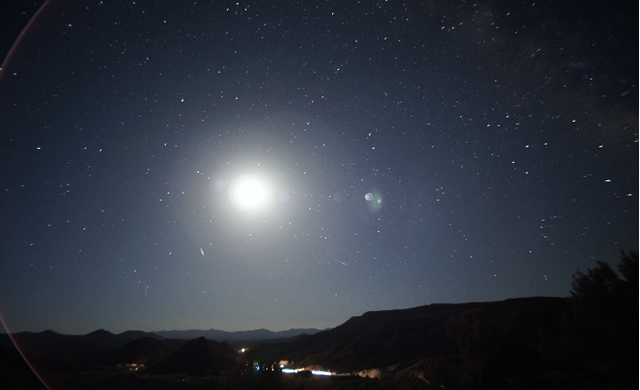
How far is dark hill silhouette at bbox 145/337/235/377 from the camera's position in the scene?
37.2 meters

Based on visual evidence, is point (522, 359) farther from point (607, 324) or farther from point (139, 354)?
point (139, 354)

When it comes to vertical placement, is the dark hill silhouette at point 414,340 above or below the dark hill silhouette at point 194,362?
above

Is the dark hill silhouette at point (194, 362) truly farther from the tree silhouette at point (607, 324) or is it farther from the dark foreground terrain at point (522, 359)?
the tree silhouette at point (607, 324)

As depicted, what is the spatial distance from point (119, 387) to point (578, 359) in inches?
1168

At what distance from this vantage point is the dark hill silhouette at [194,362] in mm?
37250


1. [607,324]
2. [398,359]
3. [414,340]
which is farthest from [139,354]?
[607,324]

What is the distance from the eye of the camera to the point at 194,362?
40.2 metres

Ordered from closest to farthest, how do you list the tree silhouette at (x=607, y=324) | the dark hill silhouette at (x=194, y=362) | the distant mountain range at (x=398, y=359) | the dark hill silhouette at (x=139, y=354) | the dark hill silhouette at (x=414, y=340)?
the tree silhouette at (x=607, y=324) < the distant mountain range at (x=398, y=359) < the dark hill silhouette at (x=414, y=340) < the dark hill silhouette at (x=194, y=362) < the dark hill silhouette at (x=139, y=354)

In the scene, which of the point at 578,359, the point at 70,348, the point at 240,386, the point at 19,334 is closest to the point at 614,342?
the point at 578,359

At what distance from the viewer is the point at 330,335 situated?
68500 millimetres

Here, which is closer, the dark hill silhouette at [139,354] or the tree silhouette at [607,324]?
the tree silhouette at [607,324]

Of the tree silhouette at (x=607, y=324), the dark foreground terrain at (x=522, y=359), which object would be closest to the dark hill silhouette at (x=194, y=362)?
the dark foreground terrain at (x=522, y=359)

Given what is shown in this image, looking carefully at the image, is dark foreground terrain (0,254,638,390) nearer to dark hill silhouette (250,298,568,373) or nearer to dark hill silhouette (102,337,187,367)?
dark hill silhouette (250,298,568,373)

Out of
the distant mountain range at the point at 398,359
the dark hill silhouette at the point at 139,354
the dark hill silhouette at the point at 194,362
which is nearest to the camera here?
the distant mountain range at the point at 398,359
